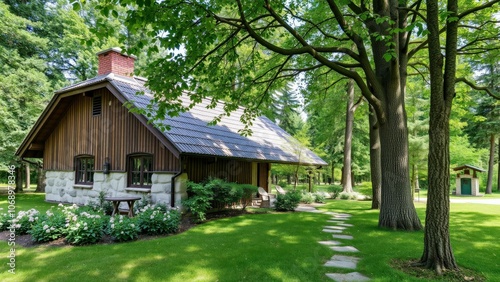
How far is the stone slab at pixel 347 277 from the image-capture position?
177 inches

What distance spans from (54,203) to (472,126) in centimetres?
3501

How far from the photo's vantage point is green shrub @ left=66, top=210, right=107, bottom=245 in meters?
6.46

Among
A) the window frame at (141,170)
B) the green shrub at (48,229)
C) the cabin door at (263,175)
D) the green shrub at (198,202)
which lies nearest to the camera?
the green shrub at (48,229)

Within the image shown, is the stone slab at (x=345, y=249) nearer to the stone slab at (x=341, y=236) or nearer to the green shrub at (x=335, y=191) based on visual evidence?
the stone slab at (x=341, y=236)

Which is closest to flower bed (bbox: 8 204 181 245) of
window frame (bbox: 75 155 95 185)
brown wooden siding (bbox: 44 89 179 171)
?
brown wooden siding (bbox: 44 89 179 171)

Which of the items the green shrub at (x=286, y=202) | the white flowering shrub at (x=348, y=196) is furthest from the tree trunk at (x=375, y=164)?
the white flowering shrub at (x=348, y=196)

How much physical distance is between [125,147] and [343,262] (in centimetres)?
874

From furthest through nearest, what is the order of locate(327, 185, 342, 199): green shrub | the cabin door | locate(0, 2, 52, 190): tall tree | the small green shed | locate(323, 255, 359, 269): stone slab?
the small green shed, locate(327, 185, 342, 199): green shrub, locate(0, 2, 52, 190): tall tree, the cabin door, locate(323, 255, 359, 269): stone slab

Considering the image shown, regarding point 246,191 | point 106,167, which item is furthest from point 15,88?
point 246,191

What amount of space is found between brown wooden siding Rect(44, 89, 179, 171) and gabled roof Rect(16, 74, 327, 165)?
0.72 m

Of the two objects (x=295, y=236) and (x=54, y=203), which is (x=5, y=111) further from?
(x=295, y=236)

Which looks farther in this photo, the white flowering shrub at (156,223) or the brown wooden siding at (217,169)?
the brown wooden siding at (217,169)

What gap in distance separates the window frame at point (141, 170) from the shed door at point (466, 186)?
1080 inches

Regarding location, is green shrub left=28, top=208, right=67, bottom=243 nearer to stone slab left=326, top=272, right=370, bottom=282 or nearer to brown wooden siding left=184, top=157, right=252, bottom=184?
brown wooden siding left=184, top=157, right=252, bottom=184
